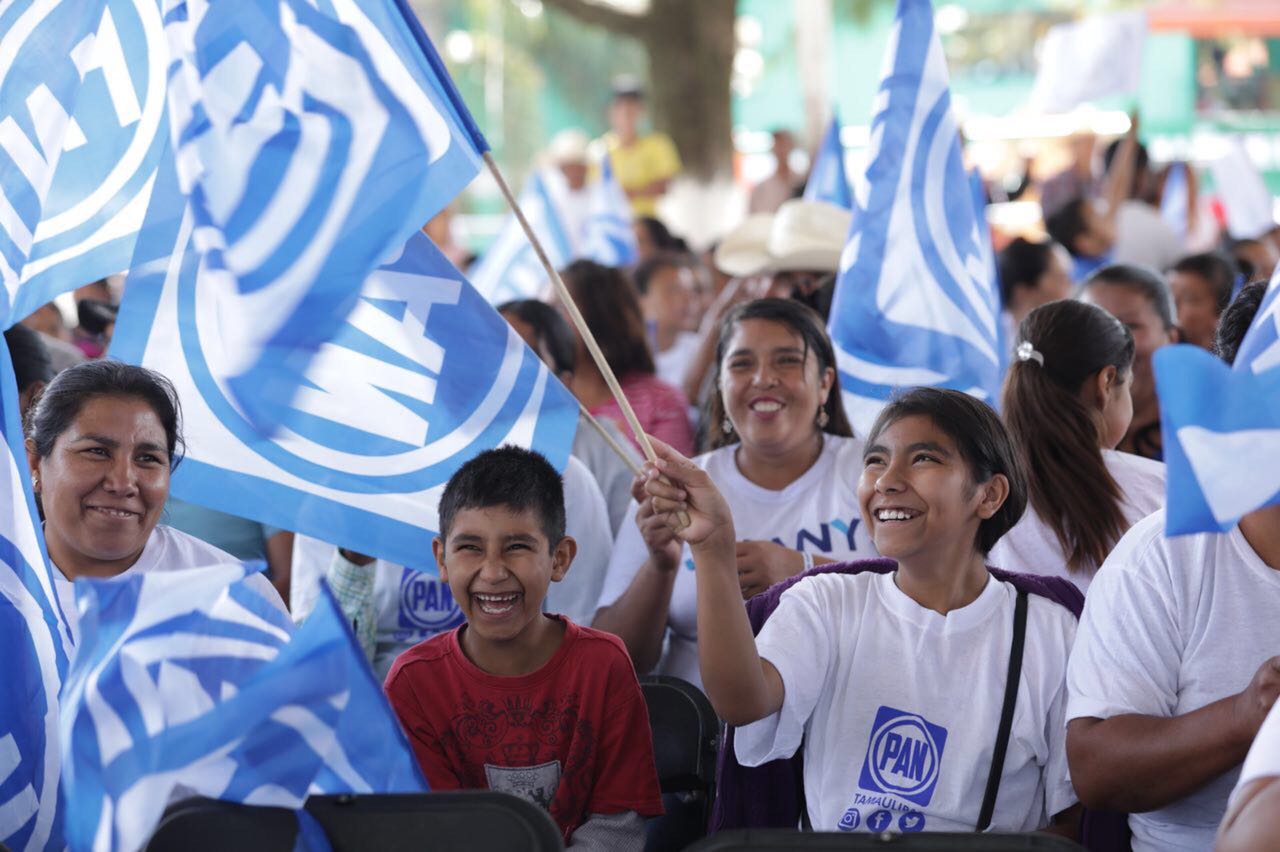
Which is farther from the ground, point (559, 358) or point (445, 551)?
point (559, 358)

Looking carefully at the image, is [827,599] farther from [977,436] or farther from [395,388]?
[395,388]

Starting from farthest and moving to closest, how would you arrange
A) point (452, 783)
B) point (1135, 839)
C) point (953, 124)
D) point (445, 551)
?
1. point (953, 124)
2. point (445, 551)
3. point (452, 783)
4. point (1135, 839)

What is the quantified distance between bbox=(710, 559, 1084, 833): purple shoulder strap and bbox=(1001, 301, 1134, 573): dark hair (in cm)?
44

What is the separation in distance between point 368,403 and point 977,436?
1.27m

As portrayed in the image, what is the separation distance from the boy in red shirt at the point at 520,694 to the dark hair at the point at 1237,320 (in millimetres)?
1296

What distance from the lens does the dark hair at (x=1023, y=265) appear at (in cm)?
666

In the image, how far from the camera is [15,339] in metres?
4.25

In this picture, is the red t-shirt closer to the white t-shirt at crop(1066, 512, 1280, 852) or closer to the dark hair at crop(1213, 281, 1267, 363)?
the white t-shirt at crop(1066, 512, 1280, 852)

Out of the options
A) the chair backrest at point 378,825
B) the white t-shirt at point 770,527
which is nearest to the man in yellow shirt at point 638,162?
the white t-shirt at point 770,527

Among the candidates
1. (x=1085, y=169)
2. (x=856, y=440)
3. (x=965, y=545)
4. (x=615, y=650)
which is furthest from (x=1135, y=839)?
(x=1085, y=169)

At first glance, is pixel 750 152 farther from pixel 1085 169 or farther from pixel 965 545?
pixel 965 545

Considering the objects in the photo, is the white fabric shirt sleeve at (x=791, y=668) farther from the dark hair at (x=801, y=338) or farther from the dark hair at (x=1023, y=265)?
the dark hair at (x=1023, y=265)

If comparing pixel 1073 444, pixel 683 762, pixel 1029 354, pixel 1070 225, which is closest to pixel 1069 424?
pixel 1073 444

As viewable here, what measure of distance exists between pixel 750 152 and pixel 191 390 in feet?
56.0
